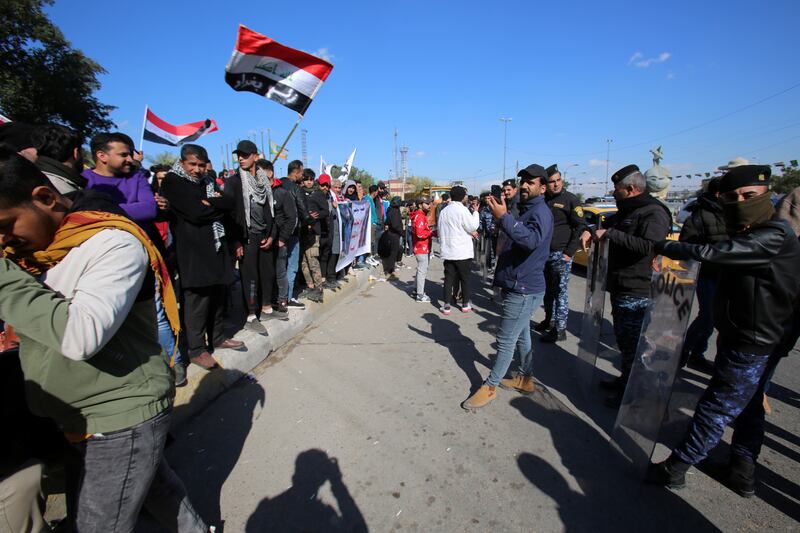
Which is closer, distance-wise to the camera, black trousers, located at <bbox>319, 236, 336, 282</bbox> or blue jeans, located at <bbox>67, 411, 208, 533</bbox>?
blue jeans, located at <bbox>67, 411, 208, 533</bbox>

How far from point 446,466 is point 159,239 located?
9.85ft

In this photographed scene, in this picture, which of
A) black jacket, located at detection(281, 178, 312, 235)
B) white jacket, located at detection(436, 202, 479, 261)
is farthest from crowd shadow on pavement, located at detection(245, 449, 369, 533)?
white jacket, located at detection(436, 202, 479, 261)

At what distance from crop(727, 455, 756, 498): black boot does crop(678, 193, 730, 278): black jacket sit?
2018mm

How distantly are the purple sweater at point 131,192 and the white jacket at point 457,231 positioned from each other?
4.05 m

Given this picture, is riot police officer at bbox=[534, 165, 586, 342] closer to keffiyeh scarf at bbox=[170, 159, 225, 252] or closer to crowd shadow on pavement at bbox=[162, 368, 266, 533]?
crowd shadow on pavement at bbox=[162, 368, 266, 533]

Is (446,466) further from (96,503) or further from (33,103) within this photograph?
(33,103)

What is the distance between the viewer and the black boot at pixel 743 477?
2.40m

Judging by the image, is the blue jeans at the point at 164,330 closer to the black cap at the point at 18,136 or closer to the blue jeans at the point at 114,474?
the black cap at the point at 18,136

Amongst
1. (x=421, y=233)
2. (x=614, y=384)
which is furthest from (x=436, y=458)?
(x=421, y=233)

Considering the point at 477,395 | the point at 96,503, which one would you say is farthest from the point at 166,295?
the point at 477,395

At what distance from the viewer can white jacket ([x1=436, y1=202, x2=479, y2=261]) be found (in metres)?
6.05

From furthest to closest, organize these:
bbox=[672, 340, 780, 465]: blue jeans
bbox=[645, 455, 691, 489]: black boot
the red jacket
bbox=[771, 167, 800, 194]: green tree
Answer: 1. bbox=[771, 167, 800, 194]: green tree
2. the red jacket
3. bbox=[645, 455, 691, 489]: black boot
4. bbox=[672, 340, 780, 465]: blue jeans

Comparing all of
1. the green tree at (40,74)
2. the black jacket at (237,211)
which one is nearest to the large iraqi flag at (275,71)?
the black jacket at (237,211)

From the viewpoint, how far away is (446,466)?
2670 millimetres
